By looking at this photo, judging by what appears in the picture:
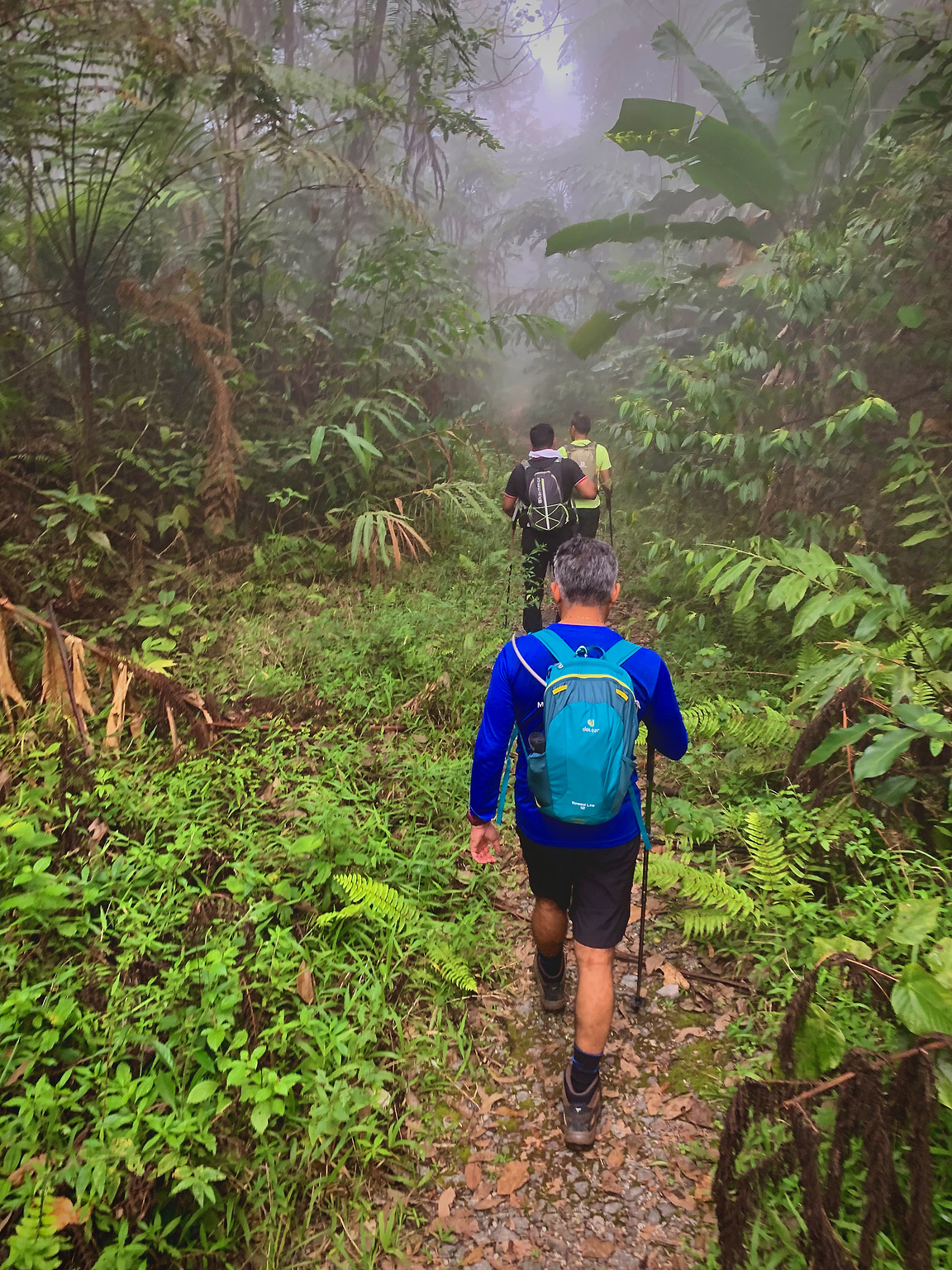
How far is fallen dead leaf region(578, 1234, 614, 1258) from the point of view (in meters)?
2.11

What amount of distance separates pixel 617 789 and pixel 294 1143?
1.65 m

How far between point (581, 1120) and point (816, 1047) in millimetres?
986

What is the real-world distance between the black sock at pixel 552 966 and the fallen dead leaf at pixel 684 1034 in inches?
21.7

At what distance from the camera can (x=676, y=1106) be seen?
2.54 metres

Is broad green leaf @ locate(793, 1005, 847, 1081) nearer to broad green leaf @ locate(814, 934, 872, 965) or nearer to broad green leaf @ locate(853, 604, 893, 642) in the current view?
broad green leaf @ locate(814, 934, 872, 965)

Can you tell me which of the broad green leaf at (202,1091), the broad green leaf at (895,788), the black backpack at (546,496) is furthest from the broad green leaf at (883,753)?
the black backpack at (546,496)

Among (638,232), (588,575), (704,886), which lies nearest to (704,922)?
(704,886)

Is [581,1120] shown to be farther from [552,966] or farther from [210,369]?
[210,369]

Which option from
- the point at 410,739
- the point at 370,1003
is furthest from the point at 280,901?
the point at 410,739

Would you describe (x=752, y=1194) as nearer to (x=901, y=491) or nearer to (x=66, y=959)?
(x=66, y=959)

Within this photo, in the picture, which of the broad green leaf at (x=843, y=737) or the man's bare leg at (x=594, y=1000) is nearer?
the man's bare leg at (x=594, y=1000)

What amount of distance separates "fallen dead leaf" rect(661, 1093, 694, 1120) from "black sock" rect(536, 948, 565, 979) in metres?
0.61

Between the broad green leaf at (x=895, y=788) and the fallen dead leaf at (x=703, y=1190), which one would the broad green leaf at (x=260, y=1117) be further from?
the broad green leaf at (x=895, y=788)

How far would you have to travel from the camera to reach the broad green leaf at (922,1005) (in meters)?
1.65
